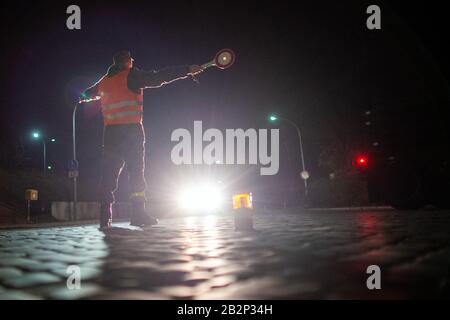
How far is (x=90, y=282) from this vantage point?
2855 mm

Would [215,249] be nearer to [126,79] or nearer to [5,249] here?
[5,249]

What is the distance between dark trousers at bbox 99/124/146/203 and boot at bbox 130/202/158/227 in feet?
0.58

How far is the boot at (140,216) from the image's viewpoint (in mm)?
8227

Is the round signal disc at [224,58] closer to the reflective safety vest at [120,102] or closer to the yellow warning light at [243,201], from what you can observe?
the reflective safety vest at [120,102]

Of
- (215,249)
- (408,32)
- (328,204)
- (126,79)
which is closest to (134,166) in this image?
(126,79)

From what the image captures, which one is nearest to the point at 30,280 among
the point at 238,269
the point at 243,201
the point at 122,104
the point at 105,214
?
the point at 238,269

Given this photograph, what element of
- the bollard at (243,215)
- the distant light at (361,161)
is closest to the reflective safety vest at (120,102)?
the bollard at (243,215)

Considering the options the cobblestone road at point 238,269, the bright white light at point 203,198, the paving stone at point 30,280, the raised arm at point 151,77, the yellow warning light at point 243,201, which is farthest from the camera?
the bright white light at point 203,198

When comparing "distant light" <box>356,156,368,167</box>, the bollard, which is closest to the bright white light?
"distant light" <box>356,156,368,167</box>

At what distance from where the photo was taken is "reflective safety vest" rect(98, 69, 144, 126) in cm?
807

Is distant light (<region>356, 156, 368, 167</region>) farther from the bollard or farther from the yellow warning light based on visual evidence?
the bollard

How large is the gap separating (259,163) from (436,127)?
1611 inches

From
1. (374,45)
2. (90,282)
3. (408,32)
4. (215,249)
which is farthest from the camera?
(374,45)

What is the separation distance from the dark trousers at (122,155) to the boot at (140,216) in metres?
0.18
